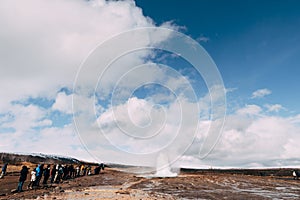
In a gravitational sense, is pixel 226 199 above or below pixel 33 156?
below

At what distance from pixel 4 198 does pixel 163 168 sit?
73755mm

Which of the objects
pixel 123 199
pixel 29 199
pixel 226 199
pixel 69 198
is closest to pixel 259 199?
pixel 226 199

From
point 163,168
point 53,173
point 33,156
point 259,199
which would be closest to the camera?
point 259,199

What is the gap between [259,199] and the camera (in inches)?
958

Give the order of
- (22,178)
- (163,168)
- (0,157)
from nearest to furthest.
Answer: (22,178) → (163,168) → (0,157)

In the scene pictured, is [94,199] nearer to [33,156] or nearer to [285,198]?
[285,198]

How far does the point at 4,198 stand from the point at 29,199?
104 inches

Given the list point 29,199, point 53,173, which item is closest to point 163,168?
point 53,173

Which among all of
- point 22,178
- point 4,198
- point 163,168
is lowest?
point 4,198

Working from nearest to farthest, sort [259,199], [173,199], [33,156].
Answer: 1. [173,199]
2. [259,199]
3. [33,156]

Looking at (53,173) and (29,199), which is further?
(53,173)

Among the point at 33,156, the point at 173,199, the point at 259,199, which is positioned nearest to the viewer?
the point at 173,199

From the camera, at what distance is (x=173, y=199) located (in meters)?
22.6

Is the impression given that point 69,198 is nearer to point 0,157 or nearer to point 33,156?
point 0,157
